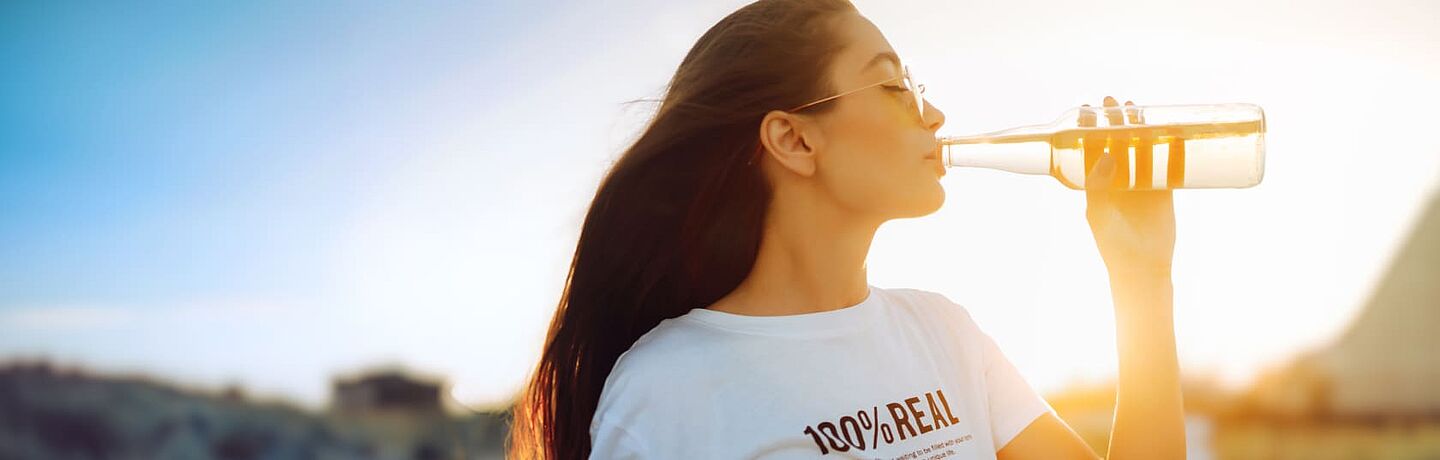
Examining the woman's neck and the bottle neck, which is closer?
the woman's neck

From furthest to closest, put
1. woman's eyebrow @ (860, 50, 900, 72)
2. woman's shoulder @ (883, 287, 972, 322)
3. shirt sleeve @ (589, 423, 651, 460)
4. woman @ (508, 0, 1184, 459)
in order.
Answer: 1. woman's shoulder @ (883, 287, 972, 322)
2. woman's eyebrow @ (860, 50, 900, 72)
3. woman @ (508, 0, 1184, 459)
4. shirt sleeve @ (589, 423, 651, 460)

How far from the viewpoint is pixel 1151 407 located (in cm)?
200

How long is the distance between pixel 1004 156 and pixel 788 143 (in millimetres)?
579

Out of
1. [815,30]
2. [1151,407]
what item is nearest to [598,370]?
[815,30]

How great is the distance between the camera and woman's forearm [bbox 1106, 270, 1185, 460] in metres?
1.99

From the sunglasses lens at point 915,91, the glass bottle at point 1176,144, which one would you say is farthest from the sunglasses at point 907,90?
the glass bottle at point 1176,144

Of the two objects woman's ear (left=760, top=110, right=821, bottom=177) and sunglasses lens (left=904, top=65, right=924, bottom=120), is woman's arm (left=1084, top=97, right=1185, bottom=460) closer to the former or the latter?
sunglasses lens (left=904, top=65, right=924, bottom=120)

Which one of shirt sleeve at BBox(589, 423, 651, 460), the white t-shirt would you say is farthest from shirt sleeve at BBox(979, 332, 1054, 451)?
shirt sleeve at BBox(589, 423, 651, 460)

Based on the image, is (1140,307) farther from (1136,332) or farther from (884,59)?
(884,59)

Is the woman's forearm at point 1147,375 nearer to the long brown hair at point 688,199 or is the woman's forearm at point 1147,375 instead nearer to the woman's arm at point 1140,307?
the woman's arm at point 1140,307

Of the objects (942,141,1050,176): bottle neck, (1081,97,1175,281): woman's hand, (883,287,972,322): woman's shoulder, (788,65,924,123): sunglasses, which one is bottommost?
(883,287,972,322): woman's shoulder

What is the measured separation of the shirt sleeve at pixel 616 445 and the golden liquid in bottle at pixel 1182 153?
1.08 meters

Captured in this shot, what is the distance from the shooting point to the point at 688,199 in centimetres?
196

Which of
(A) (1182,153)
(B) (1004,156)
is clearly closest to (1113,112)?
(A) (1182,153)
